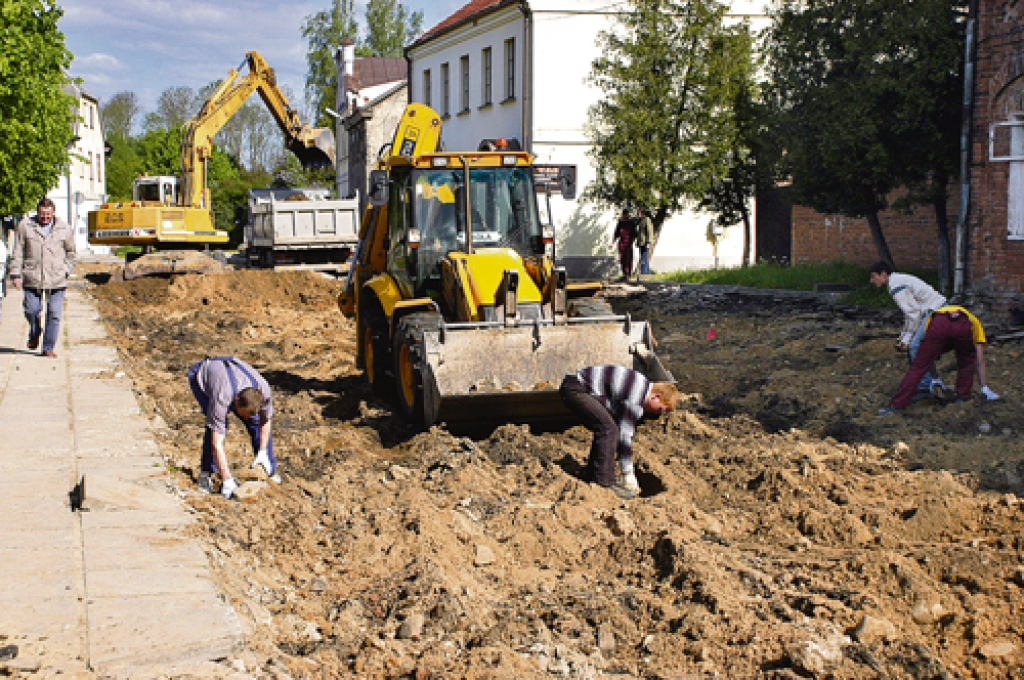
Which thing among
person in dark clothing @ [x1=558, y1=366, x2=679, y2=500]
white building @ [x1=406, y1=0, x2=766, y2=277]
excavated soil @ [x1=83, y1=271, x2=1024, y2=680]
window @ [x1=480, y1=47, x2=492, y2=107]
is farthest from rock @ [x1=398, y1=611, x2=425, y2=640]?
window @ [x1=480, y1=47, x2=492, y2=107]

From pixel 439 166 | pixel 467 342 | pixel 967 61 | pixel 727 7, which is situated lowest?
pixel 467 342

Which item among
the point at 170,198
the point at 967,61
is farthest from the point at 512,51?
the point at 967,61

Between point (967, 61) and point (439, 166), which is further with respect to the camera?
point (967, 61)

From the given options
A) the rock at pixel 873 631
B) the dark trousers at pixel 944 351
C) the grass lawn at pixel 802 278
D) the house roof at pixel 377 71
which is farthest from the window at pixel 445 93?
the rock at pixel 873 631

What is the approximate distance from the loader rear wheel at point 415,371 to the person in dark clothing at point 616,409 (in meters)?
1.61

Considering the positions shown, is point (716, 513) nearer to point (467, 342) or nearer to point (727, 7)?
point (467, 342)

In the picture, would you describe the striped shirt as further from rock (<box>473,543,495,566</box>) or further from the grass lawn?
the grass lawn

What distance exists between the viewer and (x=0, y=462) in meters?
8.11

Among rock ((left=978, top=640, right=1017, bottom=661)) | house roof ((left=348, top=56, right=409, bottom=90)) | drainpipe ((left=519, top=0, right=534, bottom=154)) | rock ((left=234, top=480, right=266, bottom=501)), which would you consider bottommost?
Result: rock ((left=978, top=640, right=1017, bottom=661))

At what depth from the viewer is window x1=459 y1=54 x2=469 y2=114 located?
118 feet

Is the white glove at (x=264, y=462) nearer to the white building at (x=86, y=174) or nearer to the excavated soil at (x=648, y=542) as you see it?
A: the excavated soil at (x=648, y=542)

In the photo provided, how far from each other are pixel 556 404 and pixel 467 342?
919 mm

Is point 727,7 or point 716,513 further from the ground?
point 727,7

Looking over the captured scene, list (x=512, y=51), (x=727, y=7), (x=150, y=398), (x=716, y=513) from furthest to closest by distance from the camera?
1. (x=512, y=51)
2. (x=727, y=7)
3. (x=150, y=398)
4. (x=716, y=513)
